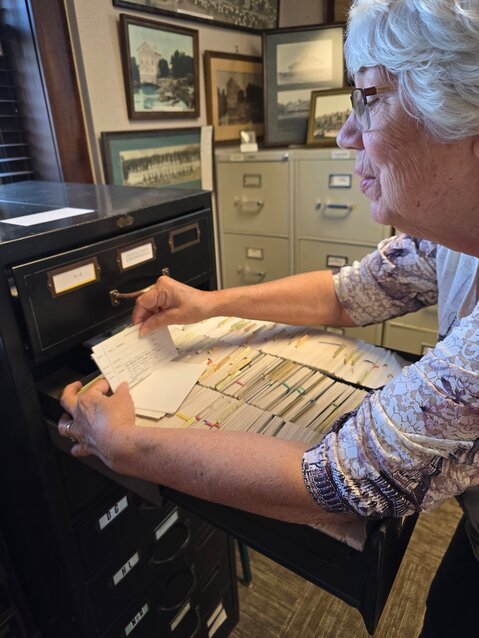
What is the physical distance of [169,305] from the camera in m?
0.83

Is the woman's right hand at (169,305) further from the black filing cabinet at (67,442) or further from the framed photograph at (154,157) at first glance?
the framed photograph at (154,157)

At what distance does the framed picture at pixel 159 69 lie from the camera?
155cm

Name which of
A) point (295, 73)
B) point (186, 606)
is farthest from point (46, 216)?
point (295, 73)

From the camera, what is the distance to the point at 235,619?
1311 mm

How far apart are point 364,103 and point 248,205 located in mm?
1592

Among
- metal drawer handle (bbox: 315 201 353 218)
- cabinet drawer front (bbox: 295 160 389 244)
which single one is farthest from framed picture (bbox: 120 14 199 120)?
metal drawer handle (bbox: 315 201 353 218)

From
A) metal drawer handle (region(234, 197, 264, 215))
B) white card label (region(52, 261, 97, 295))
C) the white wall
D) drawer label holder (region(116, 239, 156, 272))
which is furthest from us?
metal drawer handle (region(234, 197, 264, 215))

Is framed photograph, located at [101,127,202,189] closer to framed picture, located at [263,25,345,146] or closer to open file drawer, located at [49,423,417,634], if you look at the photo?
framed picture, located at [263,25,345,146]

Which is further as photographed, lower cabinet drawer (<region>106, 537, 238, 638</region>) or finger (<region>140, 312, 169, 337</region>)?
lower cabinet drawer (<region>106, 537, 238, 638</region>)

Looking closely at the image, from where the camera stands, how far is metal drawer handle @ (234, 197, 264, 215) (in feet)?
6.88

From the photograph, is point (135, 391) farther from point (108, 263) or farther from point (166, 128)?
point (166, 128)

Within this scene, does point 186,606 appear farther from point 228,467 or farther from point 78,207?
point 78,207

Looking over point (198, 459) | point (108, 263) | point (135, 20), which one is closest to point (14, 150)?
point (135, 20)

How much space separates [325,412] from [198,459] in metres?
0.21
